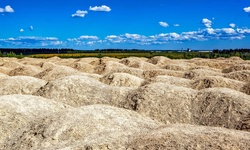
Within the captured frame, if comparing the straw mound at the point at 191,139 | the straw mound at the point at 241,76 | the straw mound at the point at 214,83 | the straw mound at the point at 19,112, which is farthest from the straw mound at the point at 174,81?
the straw mound at the point at 191,139

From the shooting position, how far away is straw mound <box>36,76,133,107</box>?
1156 inches

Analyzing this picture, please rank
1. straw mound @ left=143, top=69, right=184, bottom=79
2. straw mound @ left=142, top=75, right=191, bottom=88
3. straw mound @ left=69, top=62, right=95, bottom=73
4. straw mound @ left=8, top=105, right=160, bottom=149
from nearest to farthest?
straw mound @ left=8, top=105, right=160, bottom=149 < straw mound @ left=142, top=75, right=191, bottom=88 < straw mound @ left=143, top=69, right=184, bottom=79 < straw mound @ left=69, top=62, right=95, bottom=73

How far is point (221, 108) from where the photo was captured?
1043 inches

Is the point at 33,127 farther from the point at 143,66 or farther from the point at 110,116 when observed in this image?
the point at 143,66

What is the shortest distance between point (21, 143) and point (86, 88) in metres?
12.0

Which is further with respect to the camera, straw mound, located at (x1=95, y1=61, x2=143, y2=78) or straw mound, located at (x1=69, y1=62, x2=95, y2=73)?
straw mound, located at (x1=69, y1=62, x2=95, y2=73)

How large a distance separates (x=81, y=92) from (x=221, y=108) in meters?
10.5

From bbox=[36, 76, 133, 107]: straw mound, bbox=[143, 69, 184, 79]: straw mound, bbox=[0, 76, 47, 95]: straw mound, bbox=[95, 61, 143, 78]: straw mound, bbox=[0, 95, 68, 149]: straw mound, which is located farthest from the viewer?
bbox=[95, 61, 143, 78]: straw mound

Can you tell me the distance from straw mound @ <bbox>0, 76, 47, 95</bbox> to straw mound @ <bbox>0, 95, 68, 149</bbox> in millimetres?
7781

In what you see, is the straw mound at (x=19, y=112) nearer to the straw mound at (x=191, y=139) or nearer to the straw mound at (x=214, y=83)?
the straw mound at (x=191, y=139)

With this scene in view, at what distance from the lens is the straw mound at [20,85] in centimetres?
3244

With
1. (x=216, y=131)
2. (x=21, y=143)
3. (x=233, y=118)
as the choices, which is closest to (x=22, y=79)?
(x=21, y=143)

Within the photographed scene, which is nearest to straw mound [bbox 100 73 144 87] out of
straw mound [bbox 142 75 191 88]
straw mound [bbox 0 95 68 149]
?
straw mound [bbox 142 75 191 88]

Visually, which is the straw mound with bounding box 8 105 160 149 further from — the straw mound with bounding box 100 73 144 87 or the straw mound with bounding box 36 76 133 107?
the straw mound with bounding box 100 73 144 87
